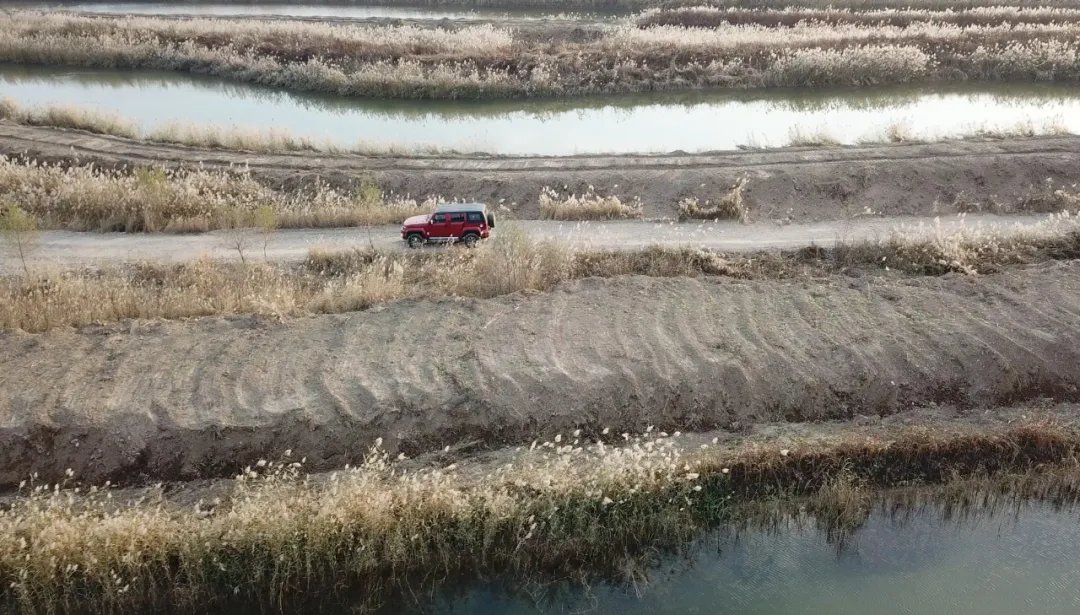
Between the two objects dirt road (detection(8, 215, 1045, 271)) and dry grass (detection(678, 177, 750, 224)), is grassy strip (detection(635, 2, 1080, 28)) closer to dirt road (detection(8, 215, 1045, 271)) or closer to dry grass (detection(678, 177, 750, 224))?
dry grass (detection(678, 177, 750, 224))

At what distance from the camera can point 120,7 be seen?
55625 mm

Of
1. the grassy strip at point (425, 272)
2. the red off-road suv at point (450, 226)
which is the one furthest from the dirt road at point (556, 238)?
the grassy strip at point (425, 272)

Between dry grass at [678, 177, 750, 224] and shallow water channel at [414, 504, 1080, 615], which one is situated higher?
dry grass at [678, 177, 750, 224]

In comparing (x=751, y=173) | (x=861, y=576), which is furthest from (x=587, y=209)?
→ (x=861, y=576)

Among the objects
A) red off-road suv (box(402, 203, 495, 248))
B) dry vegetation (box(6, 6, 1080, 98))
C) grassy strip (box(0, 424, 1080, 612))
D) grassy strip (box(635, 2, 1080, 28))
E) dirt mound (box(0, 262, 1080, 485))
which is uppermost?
grassy strip (box(635, 2, 1080, 28))

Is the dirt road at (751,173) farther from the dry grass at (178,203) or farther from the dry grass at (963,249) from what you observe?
the dry grass at (963,249)

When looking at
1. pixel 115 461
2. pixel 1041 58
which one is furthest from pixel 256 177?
pixel 1041 58

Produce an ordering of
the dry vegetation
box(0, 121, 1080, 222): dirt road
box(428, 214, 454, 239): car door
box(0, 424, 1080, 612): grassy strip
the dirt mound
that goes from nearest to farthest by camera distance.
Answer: box(0, 424, 1080, 612): grassy strip
the dirt mound
box(428, 214, 454, 239): car door
box(0, 121, 1080, 222): dirt road
the dry vegetation

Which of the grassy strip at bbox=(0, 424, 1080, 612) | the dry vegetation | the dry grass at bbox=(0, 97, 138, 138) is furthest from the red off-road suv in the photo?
the dry vegetation

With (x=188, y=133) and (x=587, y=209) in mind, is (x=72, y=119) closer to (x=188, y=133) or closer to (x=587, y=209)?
(x=188, y=133)

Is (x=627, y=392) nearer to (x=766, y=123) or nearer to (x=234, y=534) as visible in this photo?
(x=234, y=534)

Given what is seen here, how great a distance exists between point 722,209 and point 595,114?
12.5 meters

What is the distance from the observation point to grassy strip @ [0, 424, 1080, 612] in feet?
34.8

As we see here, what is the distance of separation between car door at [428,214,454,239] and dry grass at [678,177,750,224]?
6.06 meters
